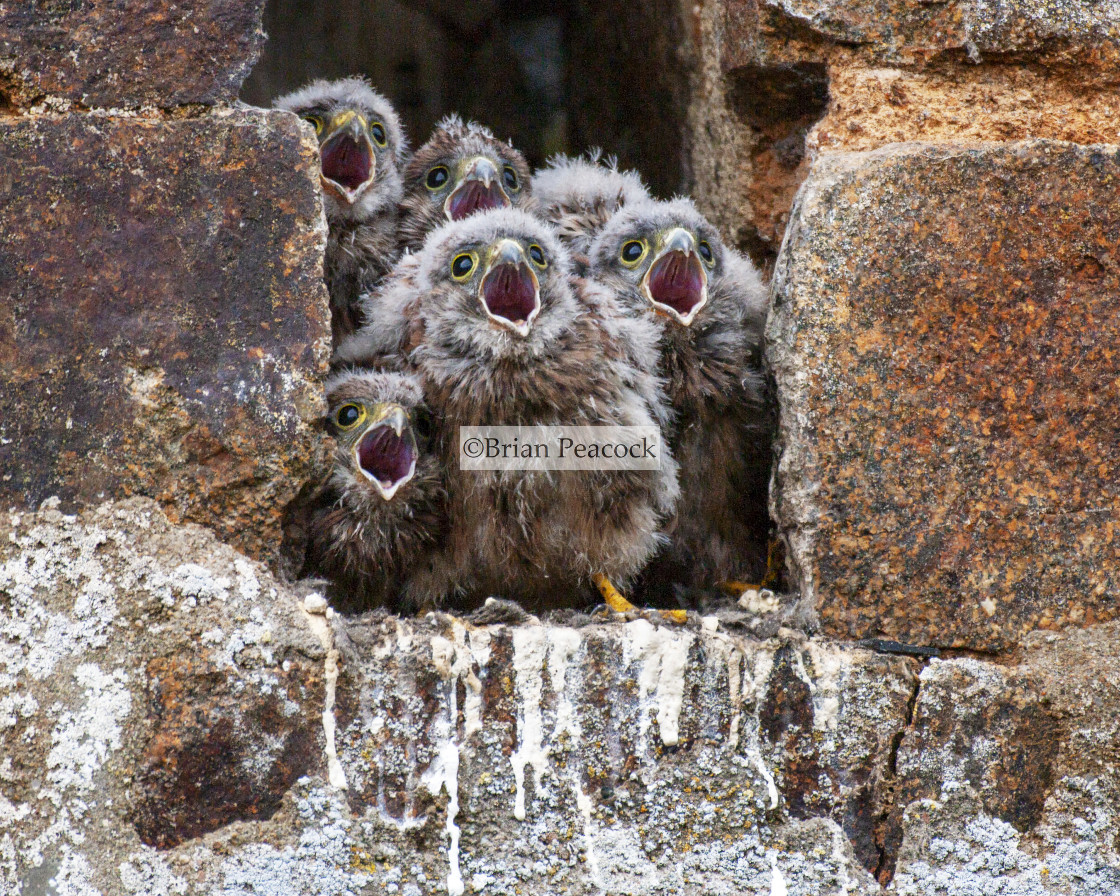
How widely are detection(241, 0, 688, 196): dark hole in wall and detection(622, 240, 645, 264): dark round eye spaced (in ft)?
2.93

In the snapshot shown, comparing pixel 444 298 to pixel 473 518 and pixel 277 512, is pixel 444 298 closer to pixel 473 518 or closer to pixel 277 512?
pixel 473 518

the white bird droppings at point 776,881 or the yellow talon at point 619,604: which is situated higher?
the yellow talon at point 619,604

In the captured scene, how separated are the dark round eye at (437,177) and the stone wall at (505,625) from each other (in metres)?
1.21

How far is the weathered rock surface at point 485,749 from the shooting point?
7.02ft

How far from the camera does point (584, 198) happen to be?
3488 mm

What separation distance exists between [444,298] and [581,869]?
124 centimetres

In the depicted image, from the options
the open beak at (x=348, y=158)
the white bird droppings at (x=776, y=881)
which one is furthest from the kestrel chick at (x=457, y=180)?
the white bird droppings at (x=776, y=881)

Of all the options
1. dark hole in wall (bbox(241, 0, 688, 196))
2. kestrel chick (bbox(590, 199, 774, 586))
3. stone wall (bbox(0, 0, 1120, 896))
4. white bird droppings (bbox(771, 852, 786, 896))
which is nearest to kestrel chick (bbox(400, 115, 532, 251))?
dark hole in wall (bbox(241, 0, 688, 196))

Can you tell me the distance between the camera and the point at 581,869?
87.6 inches

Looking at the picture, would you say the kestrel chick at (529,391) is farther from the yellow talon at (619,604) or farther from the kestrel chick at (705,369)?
the kestrel chick at (705,369)

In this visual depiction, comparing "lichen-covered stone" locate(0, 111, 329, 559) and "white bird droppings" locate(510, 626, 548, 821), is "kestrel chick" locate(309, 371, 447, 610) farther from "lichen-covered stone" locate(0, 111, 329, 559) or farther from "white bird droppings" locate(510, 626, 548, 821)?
"white bird droppings" locate(510, 626, 548, 821)

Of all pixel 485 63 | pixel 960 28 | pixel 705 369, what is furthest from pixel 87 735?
pixel 485 63

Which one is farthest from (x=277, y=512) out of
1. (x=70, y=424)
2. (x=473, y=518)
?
(x=473, y=518)

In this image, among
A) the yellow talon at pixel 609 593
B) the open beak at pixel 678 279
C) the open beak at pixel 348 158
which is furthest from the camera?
the open beak at pixel 348 158
